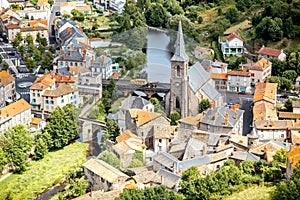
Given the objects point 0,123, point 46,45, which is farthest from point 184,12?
point 0,123

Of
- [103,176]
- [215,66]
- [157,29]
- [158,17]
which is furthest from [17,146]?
[158,17]

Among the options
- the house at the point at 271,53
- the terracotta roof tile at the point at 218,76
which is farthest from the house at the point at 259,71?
the house at the point at 271,53

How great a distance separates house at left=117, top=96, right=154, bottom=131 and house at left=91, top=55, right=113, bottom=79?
6.41 m

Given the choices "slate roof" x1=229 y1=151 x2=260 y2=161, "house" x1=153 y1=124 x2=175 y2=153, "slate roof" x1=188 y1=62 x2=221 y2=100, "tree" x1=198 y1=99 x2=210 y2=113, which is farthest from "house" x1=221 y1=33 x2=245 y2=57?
"slate roof" x1=229 y1=151 x2=260 y2=161

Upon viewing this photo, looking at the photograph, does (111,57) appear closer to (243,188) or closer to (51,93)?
(51,93)

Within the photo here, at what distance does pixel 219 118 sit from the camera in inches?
1035

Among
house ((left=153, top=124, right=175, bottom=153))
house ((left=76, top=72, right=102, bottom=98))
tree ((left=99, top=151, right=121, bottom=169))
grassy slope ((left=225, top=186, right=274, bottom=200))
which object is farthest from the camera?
house ((left=76, top=72, right=102, bottom=98))

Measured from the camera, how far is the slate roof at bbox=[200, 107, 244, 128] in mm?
26172

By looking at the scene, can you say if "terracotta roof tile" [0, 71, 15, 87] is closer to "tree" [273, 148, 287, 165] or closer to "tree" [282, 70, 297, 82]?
"tree" [282, 70, 297, 82]

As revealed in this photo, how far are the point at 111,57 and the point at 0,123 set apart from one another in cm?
1202

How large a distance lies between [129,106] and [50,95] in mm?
5363

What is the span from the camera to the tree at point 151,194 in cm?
2044

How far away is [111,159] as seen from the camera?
24.8m

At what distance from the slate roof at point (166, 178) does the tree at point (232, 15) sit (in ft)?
88.9
